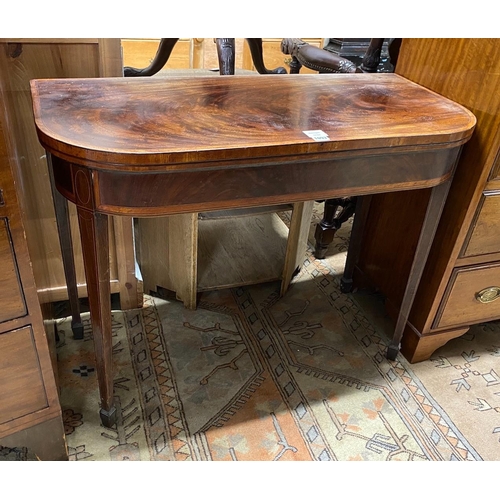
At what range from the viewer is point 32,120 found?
3.79 ft

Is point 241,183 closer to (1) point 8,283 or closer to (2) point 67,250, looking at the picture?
(1) point 8,283

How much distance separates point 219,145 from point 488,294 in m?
0.92

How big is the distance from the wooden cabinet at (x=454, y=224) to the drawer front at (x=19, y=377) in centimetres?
97

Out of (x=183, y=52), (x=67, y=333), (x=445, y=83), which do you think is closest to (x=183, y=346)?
(x=67, y=333)

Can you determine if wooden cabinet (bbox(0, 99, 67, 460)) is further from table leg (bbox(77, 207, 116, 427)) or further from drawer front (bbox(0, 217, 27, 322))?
table leg (bbox(77, 207, 116, 427))

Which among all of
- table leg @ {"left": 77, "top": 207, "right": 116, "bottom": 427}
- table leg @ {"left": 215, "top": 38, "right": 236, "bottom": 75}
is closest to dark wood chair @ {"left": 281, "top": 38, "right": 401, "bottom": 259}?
table leg @ {"left": 215, "top": 38, "right": 236, "bottom": 75}

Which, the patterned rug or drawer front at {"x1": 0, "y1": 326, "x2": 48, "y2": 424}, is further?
the patterned rug

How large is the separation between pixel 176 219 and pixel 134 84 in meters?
0.44

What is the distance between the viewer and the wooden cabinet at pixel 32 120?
107 cm

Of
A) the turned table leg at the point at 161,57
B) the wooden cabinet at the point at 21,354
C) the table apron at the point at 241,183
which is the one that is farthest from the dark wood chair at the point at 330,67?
the wooden cabinet at the point at 21,354

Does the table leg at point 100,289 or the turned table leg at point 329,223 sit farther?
the turned table leg at point 329,223

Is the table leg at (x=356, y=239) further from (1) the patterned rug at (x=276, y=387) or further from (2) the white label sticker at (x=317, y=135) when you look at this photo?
(2) the white label sticker at (x=317, y=135)

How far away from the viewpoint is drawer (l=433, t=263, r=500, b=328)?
129 cm

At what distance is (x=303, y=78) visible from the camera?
3.97 feet
